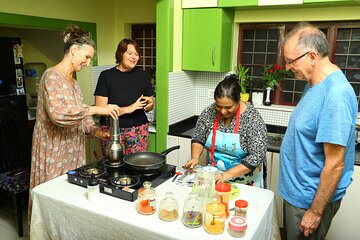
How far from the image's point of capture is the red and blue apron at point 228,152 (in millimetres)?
1747

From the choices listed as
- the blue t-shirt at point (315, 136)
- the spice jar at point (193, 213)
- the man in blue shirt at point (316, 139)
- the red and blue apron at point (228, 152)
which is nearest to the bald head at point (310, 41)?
the man in blue shirt at point (316, 139)

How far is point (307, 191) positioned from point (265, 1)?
1690 mm

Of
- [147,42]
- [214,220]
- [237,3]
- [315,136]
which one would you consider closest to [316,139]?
[315,136]

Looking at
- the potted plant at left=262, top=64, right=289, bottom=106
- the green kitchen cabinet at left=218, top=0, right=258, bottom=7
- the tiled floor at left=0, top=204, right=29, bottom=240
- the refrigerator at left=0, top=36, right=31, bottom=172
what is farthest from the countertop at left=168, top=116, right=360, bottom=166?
the tiled floor at left=0, top=204, right=29, bottom=240

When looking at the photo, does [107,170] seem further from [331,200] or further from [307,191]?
[331,200]

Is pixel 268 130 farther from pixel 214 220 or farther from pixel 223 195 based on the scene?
pixel 214 220

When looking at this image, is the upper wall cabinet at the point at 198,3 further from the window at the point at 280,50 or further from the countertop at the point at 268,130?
the countertop at the point at 268,130

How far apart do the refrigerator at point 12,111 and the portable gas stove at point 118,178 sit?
4.76ft

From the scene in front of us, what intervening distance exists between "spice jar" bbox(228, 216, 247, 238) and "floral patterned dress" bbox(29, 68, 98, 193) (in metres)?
1.03

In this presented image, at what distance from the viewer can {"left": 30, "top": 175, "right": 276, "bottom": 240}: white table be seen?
121 cm

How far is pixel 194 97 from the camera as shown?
3.22 m

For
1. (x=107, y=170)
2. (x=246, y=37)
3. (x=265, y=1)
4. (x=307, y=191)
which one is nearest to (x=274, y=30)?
(x=246, y=37)

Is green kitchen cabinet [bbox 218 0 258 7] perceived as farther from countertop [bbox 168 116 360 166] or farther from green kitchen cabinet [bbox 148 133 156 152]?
green kitchen cabinet [bbox 148 133 156 152]

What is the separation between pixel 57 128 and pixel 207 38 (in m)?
1.53
